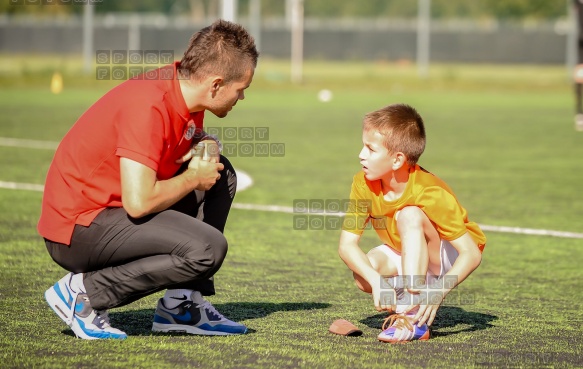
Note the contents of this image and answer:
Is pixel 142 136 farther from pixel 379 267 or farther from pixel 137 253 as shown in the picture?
pixel 379 267

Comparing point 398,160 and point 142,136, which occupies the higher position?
point 142,136

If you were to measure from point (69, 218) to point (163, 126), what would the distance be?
0.58 m

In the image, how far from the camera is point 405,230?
14.2ft

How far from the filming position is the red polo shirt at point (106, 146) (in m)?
4.05

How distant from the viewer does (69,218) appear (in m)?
4.17

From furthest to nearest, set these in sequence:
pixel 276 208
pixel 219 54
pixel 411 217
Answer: pixel 276 208 → pixel 411 217 → pixel 219 54

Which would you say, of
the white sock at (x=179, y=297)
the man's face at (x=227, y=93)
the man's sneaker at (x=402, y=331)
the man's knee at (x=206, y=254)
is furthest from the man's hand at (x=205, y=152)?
the man's sneaker at (x=402, y=331)

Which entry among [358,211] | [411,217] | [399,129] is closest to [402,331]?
[411,217]

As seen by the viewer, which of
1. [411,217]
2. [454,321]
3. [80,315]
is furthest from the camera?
[454,321]

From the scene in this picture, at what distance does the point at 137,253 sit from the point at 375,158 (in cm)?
114

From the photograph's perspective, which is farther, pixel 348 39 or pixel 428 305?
pixel 348 39

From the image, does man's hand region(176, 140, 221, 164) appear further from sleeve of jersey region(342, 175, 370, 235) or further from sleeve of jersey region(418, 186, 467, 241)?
sleeve of jersey region(418, 186, 467, 241)

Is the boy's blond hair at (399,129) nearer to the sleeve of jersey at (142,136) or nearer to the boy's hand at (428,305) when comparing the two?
the boy's hand at (428,305)

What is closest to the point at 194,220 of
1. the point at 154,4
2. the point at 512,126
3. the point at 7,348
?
the point at 7,348
